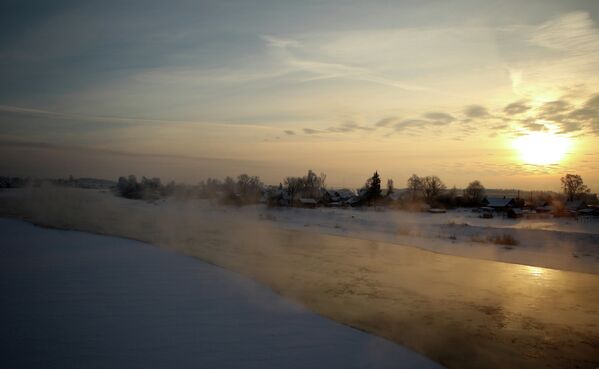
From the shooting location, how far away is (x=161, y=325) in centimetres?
754

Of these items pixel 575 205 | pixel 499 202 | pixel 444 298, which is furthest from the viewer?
pixel 499 202

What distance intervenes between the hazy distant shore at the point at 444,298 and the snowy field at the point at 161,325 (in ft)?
4.09

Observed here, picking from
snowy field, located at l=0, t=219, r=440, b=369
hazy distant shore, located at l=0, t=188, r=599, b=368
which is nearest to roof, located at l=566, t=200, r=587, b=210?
hazy distant shore, located at l=0, t=188, r=599, b=368

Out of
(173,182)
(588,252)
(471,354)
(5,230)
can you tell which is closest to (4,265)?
(5,230)

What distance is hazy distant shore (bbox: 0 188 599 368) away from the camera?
791 centimetres

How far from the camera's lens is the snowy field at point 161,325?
6.27 m

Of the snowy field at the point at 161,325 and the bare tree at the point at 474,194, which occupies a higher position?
the bare tree at the point at 474,194

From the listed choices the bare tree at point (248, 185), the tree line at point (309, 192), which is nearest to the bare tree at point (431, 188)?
the tree line at point (309, 192)

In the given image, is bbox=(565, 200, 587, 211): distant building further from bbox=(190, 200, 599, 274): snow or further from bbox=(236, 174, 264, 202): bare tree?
bbox=(236, 174, 264, 202): bare tree

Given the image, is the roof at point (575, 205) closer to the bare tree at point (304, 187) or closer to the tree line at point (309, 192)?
the tree line at point (309, 192)

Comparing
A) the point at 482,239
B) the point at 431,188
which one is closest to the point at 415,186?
the point at 431,188

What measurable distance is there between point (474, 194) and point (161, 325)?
231ft

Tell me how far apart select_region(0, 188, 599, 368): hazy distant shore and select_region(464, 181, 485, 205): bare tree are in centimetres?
4834

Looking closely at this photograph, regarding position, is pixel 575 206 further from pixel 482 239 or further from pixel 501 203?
pixel 482 239
